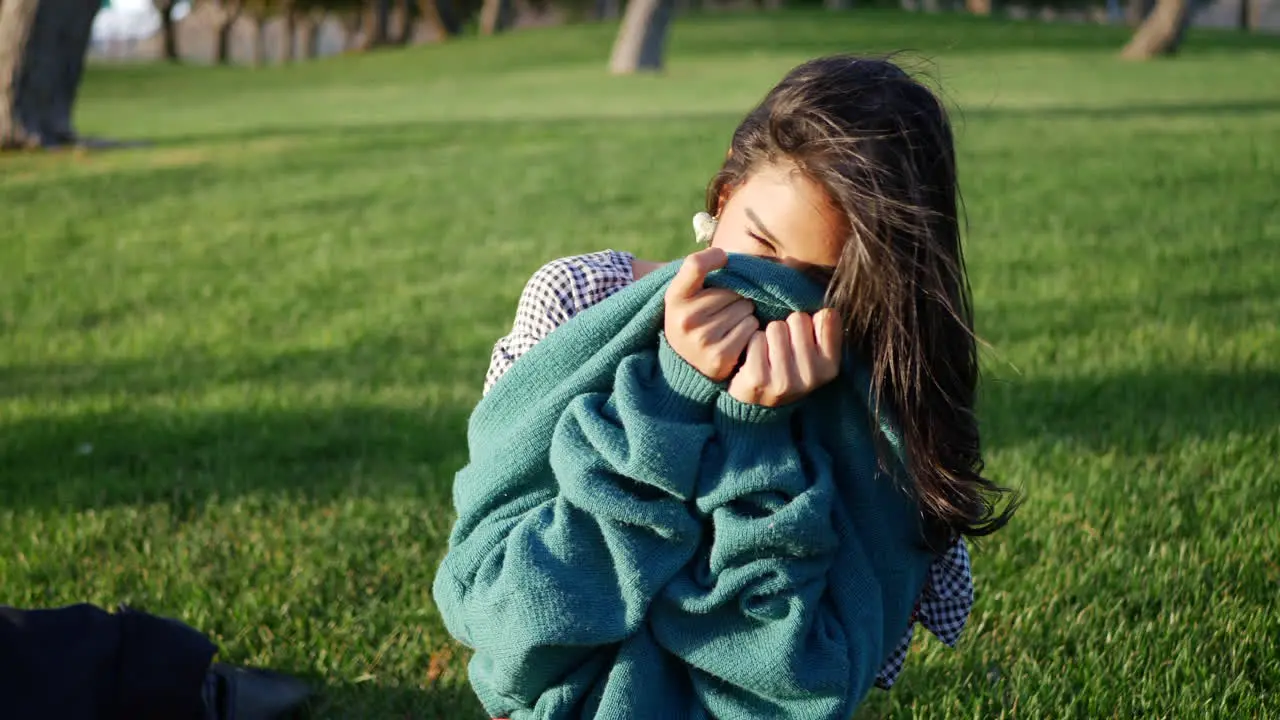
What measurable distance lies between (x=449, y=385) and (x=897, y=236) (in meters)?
3.54

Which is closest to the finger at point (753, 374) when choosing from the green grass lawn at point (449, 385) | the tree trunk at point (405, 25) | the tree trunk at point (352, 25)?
the green grass lawn at point (449, 385)

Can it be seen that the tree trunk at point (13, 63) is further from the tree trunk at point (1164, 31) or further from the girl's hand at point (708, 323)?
the tree trunk at point (1164, 31)

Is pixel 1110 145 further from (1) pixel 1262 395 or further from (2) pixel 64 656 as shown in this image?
(2) pixel 64 656

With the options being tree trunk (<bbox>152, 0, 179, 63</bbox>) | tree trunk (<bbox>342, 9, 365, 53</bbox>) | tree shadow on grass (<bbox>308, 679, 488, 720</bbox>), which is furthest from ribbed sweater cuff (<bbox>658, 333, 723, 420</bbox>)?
tree trunk (<bbox>342, 9, 365, 53</bbox>)

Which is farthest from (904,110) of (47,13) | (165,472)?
(47,13)

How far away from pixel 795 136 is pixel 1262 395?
349 cm

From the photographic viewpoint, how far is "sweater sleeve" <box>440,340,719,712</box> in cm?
161

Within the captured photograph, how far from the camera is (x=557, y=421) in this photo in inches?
67.4

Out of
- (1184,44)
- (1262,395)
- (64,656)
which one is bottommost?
(1184,44)

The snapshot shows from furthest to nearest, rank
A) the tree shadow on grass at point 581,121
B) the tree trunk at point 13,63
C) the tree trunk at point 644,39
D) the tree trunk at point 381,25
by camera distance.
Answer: the tree trunk at point 381,25 < the tree trunk at point 644,39 < the tree shadow on grass at point 581,121 < the tree trunk at point 13,63

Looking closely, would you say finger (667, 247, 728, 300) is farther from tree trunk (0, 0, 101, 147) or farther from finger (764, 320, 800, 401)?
tree trunk (0, 0, 101, 147)

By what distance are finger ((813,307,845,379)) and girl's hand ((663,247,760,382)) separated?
0.09 m

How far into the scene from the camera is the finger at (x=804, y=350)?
1622 mm

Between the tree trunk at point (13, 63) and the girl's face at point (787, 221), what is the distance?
45.0 feet
